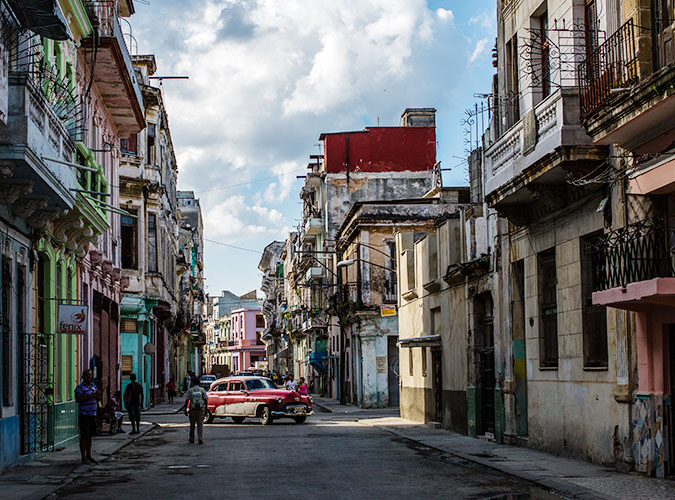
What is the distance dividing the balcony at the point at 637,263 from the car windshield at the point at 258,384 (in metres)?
19.4

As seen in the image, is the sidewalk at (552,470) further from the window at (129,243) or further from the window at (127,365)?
the window at (127,365)

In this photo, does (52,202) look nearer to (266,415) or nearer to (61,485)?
(61,485)

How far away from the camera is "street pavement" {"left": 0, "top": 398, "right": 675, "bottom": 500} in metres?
13.0

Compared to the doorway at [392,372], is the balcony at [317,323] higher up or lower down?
higher up

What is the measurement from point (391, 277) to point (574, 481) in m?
30.9

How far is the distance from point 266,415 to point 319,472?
16.1 meters

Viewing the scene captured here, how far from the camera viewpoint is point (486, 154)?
21.0m

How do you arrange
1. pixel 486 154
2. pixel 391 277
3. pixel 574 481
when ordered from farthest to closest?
pixel 391 277 → pixel 486 154 → pixel 574 481

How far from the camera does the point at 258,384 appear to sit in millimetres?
32781

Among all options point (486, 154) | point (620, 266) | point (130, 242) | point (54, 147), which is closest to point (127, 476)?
point (54, 147)

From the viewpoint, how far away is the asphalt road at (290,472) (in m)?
13.0

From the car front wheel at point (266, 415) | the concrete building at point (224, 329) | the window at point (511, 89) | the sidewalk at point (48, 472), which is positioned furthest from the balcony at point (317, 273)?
the concrete building at point (224, 329)

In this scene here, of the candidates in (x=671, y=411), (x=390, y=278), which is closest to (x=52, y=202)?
(x=671, y=411)

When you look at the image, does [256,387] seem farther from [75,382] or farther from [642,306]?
[642,306]
